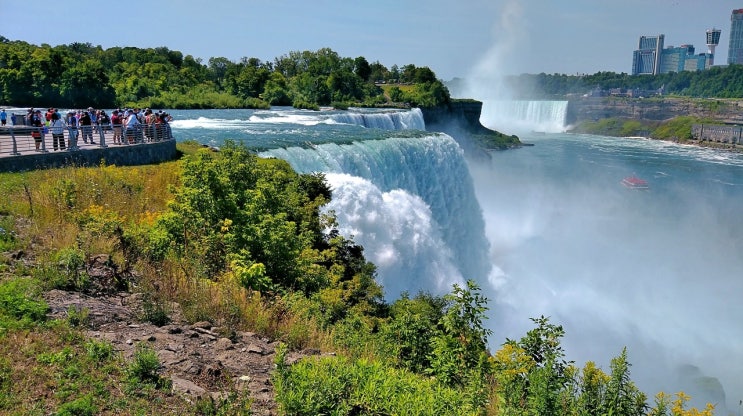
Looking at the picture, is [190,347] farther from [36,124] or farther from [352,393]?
[36,124]

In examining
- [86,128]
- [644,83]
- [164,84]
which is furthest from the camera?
[644,83]

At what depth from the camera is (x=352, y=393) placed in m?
5.28

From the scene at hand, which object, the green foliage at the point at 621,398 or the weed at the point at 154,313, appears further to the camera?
the weed at the point at 154,313

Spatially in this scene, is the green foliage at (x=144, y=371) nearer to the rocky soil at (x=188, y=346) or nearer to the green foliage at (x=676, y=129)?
the rocky soil at (x=188, y=346)

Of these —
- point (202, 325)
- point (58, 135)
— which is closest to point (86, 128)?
point (58, 135)

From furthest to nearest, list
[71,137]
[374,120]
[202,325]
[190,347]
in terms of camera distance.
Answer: [374,120], [71,137], [202,325], [190,347]

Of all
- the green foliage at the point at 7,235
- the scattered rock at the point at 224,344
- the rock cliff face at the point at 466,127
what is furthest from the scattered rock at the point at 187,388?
the rock cliff face at the point at 466,127

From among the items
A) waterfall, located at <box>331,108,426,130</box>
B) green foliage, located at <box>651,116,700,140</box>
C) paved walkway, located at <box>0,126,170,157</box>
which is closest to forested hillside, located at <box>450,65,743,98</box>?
green foliage, located at <box>651,116,700,140</box>

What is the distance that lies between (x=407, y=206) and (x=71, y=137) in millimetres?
10830

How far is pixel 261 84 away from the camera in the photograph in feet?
216

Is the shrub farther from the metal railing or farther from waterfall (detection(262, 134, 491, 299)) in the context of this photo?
the metal railing

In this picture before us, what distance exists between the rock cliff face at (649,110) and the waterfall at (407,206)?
302ft

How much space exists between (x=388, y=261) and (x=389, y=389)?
12.9 m

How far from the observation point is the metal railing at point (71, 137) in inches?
543
